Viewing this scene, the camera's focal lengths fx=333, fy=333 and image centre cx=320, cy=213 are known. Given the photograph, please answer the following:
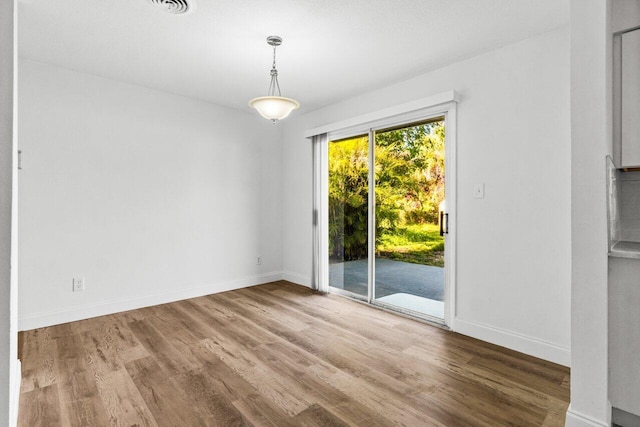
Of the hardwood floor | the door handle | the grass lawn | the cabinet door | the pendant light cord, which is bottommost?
the hardwood floor

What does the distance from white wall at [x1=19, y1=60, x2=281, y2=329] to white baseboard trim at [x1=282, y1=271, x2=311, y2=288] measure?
0.28 meters

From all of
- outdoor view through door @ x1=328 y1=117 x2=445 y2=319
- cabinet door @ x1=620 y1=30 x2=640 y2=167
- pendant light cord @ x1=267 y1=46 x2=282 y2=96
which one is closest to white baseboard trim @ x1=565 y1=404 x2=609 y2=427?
cabinet door @ x1=620 y1=30 x2=640 y2=167

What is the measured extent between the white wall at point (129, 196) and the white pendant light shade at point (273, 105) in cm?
188

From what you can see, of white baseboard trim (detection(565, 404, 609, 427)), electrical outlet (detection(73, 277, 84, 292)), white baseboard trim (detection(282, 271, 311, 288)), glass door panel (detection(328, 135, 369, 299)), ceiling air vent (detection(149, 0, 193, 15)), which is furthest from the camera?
white baseboard trim (detection(282, 271, 311, 288))

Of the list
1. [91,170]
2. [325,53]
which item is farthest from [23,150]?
[325,53]

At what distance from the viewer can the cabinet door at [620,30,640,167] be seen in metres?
1.83

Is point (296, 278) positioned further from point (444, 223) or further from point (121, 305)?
point (444, 223)

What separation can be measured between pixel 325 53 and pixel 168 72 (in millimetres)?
1645

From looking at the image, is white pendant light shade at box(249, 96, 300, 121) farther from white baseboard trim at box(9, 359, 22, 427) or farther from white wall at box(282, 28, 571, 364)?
white baseboard trim at box(9, 359, 22, 427)

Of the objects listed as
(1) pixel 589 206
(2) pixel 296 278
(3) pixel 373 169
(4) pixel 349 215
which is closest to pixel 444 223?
(3) pixel 373 169

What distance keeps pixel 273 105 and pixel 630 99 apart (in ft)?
7.40

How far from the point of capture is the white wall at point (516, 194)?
99.3 inches

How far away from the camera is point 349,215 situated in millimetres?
4340

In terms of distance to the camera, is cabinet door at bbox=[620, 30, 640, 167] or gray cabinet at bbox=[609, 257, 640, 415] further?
cabinet door at bbox=[620, 30, 640, 167]
